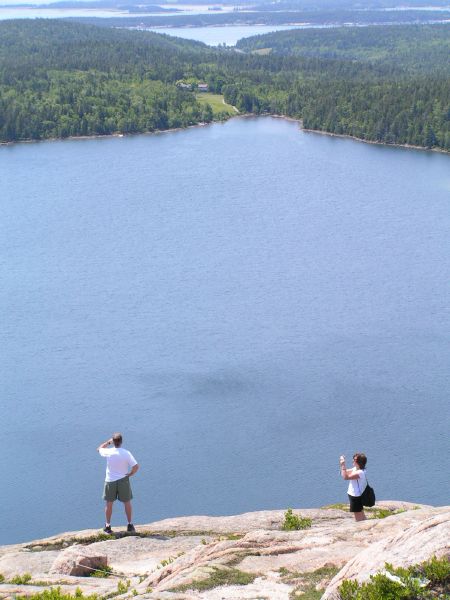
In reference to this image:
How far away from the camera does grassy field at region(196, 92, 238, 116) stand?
14675cm

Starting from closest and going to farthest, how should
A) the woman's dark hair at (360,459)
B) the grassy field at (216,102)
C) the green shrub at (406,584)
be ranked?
the green shrub at (406,584) < the woman's dark hair at (360,459) < the grassy field at (216,102)

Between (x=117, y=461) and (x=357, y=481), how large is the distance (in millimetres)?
4219

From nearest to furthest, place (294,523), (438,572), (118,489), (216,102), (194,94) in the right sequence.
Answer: (438,572)
(294,523)
(118,489)
(216,102)
(194,94)

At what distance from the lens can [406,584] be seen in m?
11.2

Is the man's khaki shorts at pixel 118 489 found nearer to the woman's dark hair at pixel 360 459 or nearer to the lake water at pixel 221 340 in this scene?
the woman's dark hair at pixel 360 459

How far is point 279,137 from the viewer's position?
411ft

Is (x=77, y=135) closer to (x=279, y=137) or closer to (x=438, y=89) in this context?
(x=279, y=137)

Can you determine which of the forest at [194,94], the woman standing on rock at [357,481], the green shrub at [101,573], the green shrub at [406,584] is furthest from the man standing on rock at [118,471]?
the forest at [194,94]

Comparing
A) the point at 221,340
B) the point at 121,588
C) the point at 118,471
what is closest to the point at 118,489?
the point at 118,471

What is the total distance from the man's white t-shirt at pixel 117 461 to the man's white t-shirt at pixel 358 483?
3.80 meters

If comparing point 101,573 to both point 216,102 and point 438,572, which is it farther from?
point 216,102

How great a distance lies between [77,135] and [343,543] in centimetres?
12065

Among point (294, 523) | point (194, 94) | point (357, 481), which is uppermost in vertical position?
point (194, 94)

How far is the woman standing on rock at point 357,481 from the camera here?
16.6 metres
